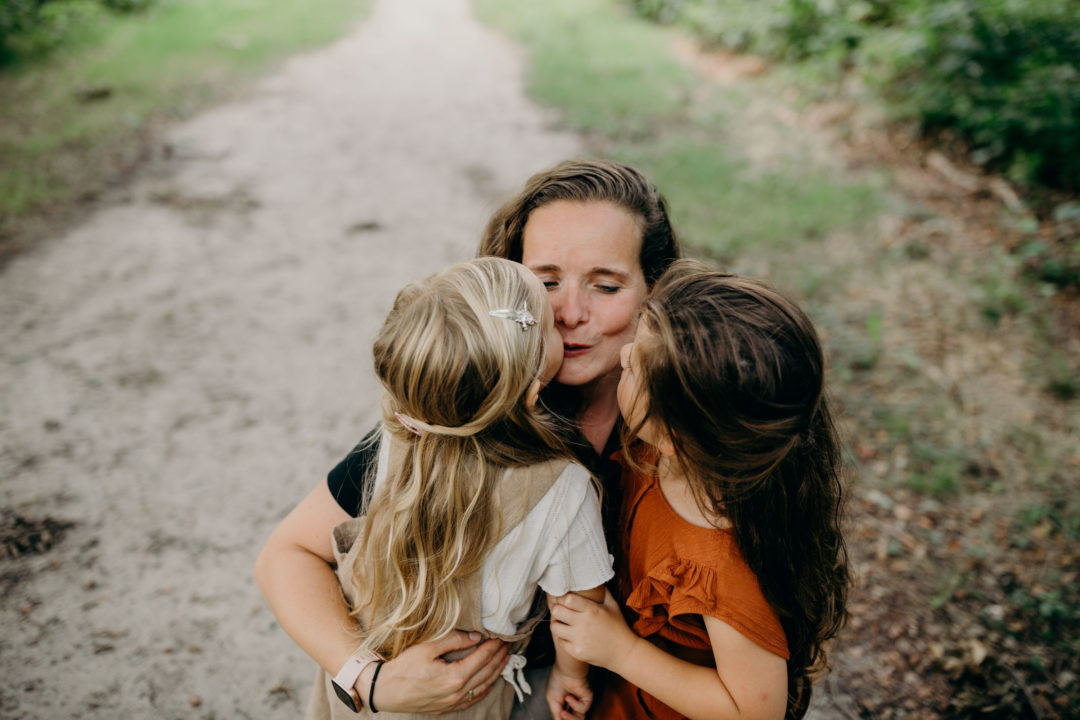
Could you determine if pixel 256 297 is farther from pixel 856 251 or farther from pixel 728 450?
pixel 856 251

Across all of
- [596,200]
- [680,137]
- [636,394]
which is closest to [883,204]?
[680,137]

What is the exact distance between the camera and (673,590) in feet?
5.11

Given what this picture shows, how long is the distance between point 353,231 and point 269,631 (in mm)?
4383

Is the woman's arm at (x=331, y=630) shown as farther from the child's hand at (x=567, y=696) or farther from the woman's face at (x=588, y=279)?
the woman's face at (x=588, y=279)

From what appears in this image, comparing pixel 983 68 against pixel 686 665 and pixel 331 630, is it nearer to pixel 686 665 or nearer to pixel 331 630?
pixel 686 665

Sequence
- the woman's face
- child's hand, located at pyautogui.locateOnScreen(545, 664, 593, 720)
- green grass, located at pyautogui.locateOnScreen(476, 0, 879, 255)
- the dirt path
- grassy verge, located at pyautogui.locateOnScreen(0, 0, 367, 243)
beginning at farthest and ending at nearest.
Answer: grassy verge, located at pyautogui.locateOnScreen(0, 0, 367, 243) < green grass, located at pyautogui.locateOnScreen(476, 0, 879, 255) < the dirt path < the woman's face < child's hand, located at pyautogui.locateOnScreen(545, 664, 593, 720)

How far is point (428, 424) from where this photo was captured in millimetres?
1586

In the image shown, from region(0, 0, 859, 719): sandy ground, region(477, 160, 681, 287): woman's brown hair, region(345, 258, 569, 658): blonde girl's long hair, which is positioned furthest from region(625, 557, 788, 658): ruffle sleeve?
region(0, 0, 859, 719): sandy ground

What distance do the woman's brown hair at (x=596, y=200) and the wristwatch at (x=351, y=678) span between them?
1.31 metres

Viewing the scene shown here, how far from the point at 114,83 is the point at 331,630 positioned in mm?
9754

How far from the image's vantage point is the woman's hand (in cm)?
162

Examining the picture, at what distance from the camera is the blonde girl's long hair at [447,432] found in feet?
5.03

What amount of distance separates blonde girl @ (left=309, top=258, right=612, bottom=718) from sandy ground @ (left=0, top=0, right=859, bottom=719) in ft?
5.36

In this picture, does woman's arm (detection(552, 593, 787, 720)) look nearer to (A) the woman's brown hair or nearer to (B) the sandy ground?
(A) the woman's brown hair
